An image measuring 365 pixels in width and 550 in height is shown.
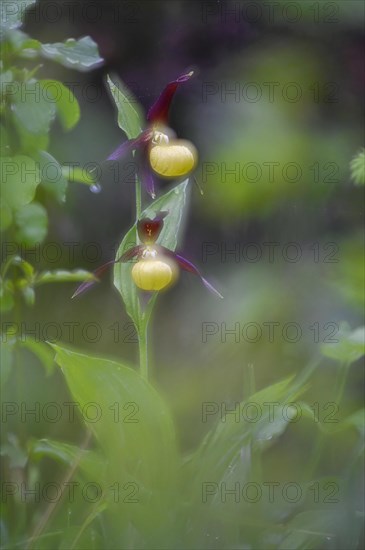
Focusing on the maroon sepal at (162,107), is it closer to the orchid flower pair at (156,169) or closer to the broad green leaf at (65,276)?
the orchid flower pair at (156,169)

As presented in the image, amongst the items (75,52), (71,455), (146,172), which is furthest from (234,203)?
(71,455)

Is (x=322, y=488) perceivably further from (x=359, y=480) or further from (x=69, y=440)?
(x=69, y=440)

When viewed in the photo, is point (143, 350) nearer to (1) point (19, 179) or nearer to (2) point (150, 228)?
(2) point (150, 228)

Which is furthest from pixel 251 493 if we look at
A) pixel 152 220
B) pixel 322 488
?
pixel 152 220

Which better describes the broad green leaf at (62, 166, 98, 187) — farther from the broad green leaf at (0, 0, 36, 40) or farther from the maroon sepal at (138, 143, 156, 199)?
the broad green leaf at (0, 0, 36, 40)

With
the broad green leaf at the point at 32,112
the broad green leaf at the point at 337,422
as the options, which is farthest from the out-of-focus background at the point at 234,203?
the broad green leaf at the point at 32,112
